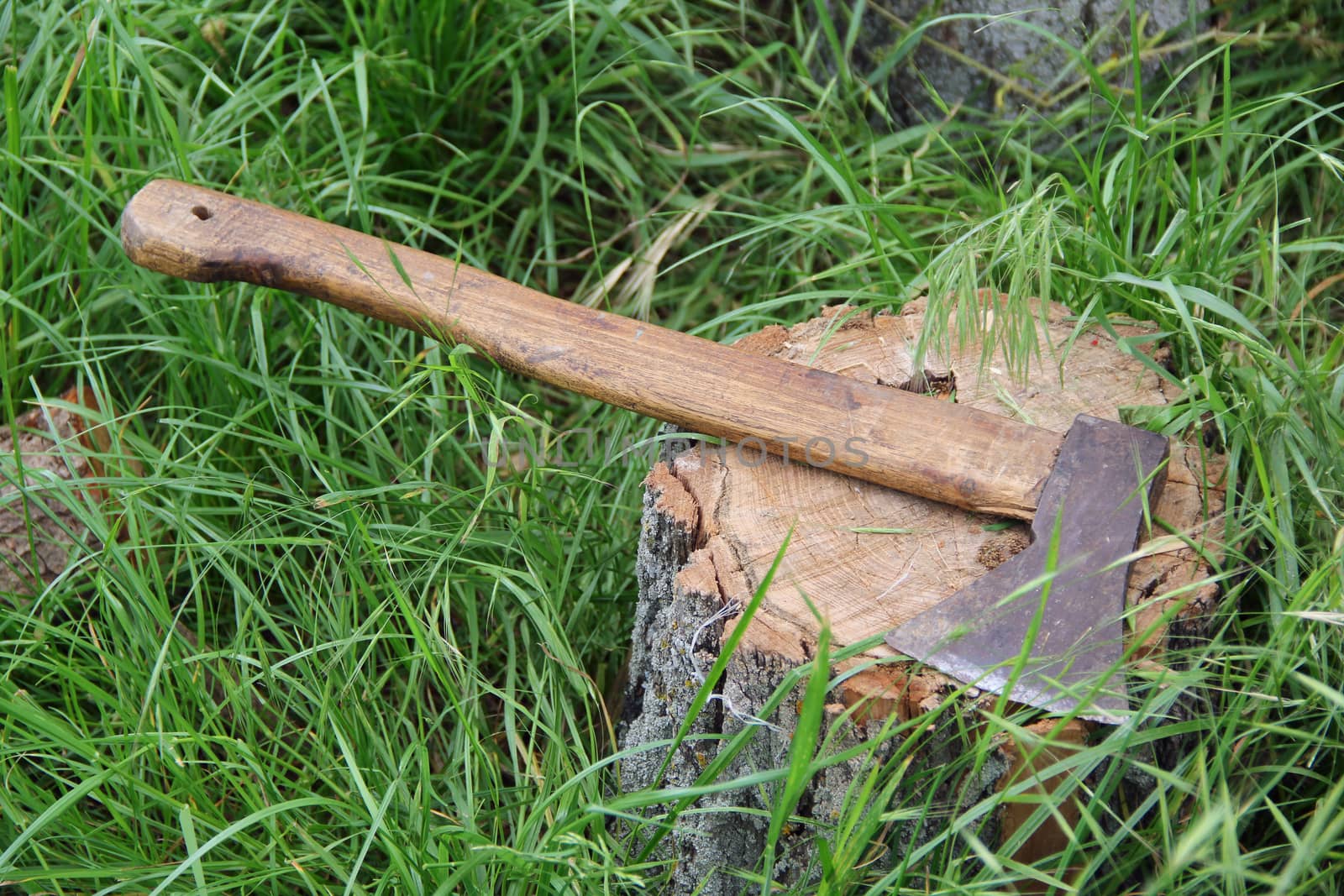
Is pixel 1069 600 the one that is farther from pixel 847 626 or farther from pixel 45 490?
pixel 45 490

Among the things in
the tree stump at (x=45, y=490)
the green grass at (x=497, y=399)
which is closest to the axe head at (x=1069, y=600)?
the green grass at (x=497, y=399)

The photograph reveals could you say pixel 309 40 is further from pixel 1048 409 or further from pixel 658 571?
pixel 1048 409

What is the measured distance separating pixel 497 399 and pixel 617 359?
0.76 feet

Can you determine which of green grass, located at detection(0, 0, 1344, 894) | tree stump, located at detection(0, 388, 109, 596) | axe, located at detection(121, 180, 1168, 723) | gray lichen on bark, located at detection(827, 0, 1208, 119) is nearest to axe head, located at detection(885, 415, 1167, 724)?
axe, located at detection(121, 180, 1168, 723)

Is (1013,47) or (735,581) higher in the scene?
(1013,47)

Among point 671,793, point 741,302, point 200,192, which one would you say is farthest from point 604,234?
point 671,793

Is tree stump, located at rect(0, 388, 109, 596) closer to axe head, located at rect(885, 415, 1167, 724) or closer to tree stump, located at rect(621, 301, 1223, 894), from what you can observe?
tree stump, located at rect(621, 301, 1223, 894)

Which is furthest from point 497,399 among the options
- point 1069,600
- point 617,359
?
point 1069,600

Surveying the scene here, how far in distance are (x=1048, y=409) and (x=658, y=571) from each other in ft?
2.38

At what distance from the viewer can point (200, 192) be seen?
2.04 meters

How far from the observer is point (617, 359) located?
1.84 meters

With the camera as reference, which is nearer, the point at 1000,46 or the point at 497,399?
the point at 497,399

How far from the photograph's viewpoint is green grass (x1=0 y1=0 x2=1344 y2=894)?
5.38 feet

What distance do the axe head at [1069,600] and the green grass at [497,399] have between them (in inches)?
4.3
